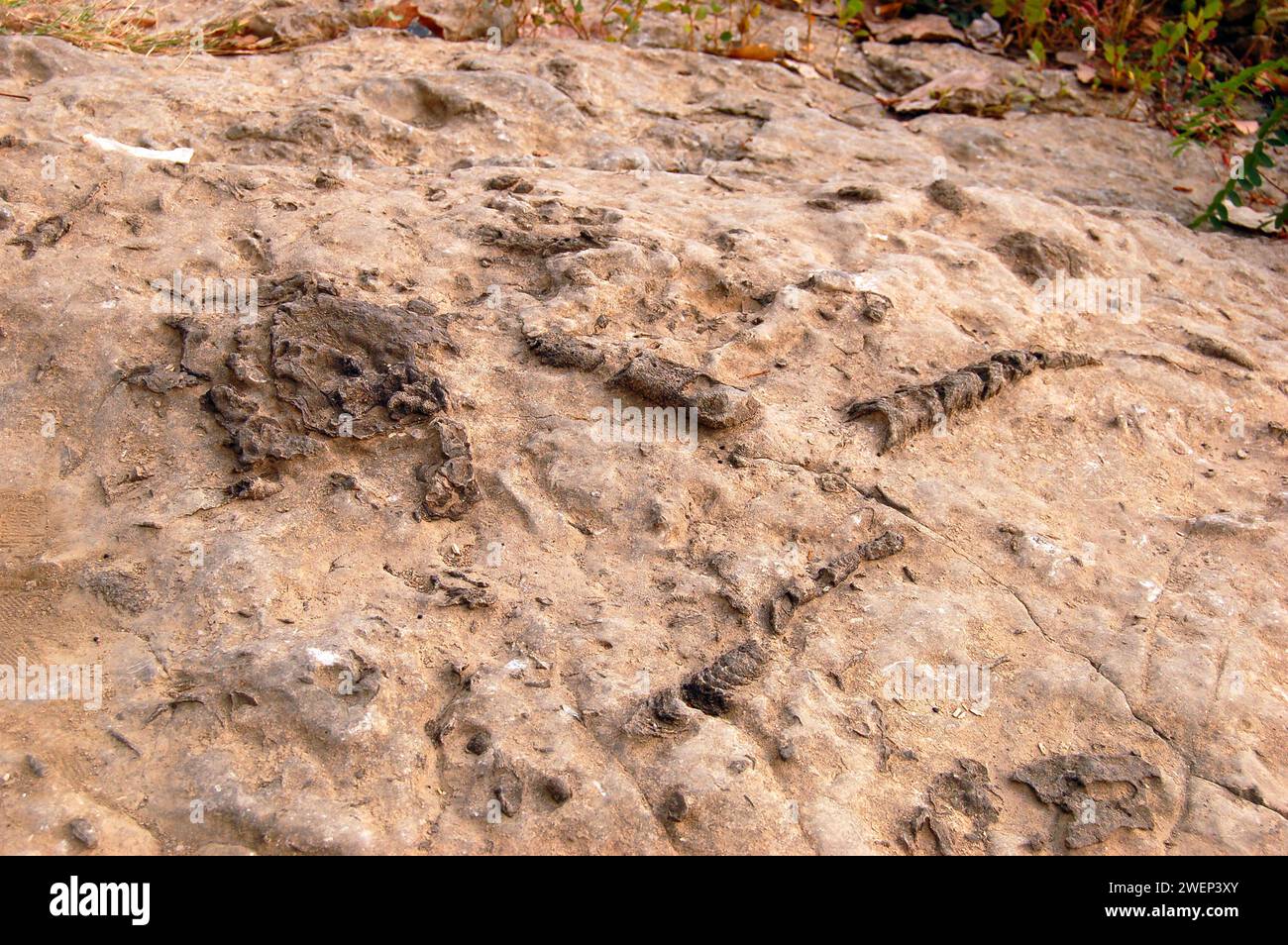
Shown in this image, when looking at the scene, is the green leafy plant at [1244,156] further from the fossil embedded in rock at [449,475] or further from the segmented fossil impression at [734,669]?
the fossil embedded in rock at [449,475]

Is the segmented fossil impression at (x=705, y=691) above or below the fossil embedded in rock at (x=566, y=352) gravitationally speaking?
below

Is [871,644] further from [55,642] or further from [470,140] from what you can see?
[470,140]

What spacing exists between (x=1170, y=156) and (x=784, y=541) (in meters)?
3.48

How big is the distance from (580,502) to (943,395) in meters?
1.12

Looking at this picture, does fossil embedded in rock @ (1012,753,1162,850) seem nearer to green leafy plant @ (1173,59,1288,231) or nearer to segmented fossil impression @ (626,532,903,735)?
segmented fossil impression @ (626,532,903,735)

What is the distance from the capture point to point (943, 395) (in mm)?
3137

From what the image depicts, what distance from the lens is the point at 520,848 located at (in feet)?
6.75

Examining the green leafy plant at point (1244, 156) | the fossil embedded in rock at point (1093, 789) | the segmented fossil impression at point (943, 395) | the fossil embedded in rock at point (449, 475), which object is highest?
the green leafy plant at point (1244, 156)

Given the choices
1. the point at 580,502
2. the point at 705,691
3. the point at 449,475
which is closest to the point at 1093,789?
the point at 705,691

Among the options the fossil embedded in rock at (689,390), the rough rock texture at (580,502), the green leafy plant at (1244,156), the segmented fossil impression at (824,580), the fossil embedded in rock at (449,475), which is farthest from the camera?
the green leafy plant at (1244,156)

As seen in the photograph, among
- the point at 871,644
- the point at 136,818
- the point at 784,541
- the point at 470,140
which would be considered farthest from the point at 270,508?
the point at 470,140

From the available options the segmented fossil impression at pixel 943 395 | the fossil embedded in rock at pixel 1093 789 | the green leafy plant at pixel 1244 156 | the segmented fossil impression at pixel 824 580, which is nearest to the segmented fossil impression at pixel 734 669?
the segmented fossil impression at pixel 824 580

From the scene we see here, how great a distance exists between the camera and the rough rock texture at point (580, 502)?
2.19 metres

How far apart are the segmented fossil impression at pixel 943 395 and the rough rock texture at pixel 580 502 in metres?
0.06
